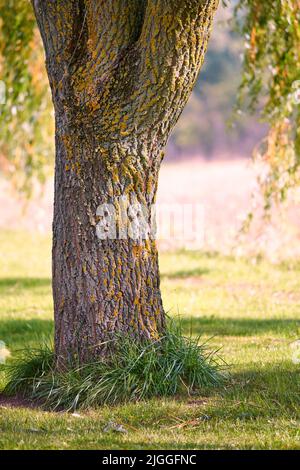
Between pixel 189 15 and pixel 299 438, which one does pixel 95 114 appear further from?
pixel 299 438


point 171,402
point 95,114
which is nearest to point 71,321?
point 171,402

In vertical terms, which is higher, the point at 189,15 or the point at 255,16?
the point at 255,16

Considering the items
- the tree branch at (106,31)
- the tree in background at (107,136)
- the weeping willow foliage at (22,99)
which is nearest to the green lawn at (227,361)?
the tree in background at (107,136)

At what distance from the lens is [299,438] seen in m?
4.30

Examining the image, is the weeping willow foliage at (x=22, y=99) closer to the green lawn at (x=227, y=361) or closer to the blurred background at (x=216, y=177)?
the blurred background at (x=216, y=177)

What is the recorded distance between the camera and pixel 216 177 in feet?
85.9

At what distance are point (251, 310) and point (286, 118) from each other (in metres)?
2.01

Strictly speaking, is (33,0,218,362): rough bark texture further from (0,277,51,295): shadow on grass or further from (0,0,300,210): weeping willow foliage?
(0,277,51,295): shadow on grass

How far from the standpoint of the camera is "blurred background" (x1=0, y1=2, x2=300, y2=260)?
1046 centimetres

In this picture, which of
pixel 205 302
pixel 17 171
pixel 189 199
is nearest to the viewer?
pixel 205 302

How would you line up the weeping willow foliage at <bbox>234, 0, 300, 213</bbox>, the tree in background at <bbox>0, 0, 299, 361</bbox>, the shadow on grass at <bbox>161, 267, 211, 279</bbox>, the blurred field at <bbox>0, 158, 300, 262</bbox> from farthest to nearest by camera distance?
the blurred field at <bbox>0, 158, 300, 262</bbox>
the shadow on grass at <bbox>161, 267, 211, 279</bbox>
the weeping willow foliage at <bbox>234, 0, 300, 213</bbox>
the tree in background at <bbox>0, 0, 299, 361</bbox>

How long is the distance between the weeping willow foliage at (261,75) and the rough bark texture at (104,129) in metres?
1.76

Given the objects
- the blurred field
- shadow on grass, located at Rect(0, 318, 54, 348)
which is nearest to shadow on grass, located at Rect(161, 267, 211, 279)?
the blurred field

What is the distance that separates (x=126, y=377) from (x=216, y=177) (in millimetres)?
21487
